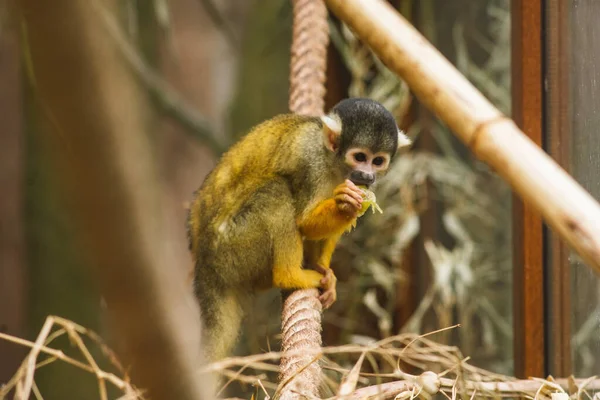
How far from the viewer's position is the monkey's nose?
2.65 m

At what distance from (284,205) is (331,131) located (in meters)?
0.35

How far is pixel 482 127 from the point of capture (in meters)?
0.99

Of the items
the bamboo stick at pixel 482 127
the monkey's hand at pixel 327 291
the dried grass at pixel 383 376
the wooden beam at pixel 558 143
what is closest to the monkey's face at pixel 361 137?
the monkey's hand at pixel 327 291

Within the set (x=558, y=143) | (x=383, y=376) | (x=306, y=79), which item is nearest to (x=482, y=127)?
(x=383, y=376)

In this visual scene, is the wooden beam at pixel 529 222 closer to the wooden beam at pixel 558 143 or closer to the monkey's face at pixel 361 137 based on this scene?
the wooden beam at pixel 558 143

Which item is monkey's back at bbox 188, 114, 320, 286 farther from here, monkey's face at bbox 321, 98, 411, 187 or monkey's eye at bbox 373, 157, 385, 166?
monkey's eye at bbox 373, 157, 385, 166

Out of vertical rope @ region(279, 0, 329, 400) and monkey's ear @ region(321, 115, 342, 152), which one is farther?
monkey's ear @ region(321, 115, 342, 152)

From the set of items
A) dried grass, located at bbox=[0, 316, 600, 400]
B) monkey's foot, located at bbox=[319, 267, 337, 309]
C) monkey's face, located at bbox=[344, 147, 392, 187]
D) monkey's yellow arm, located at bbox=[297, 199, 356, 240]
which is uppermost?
monkey's face, located at bbox=[344, 147, 392, 187]

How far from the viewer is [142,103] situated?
1.48 ft

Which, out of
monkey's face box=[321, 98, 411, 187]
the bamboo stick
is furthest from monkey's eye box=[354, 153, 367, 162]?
the bamboo stick

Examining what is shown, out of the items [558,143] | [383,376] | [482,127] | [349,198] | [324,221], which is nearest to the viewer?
[482,127]

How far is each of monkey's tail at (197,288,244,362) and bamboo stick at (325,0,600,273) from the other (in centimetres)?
155

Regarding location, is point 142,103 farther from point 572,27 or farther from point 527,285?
point 527,285

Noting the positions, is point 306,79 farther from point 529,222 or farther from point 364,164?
point 529,222
